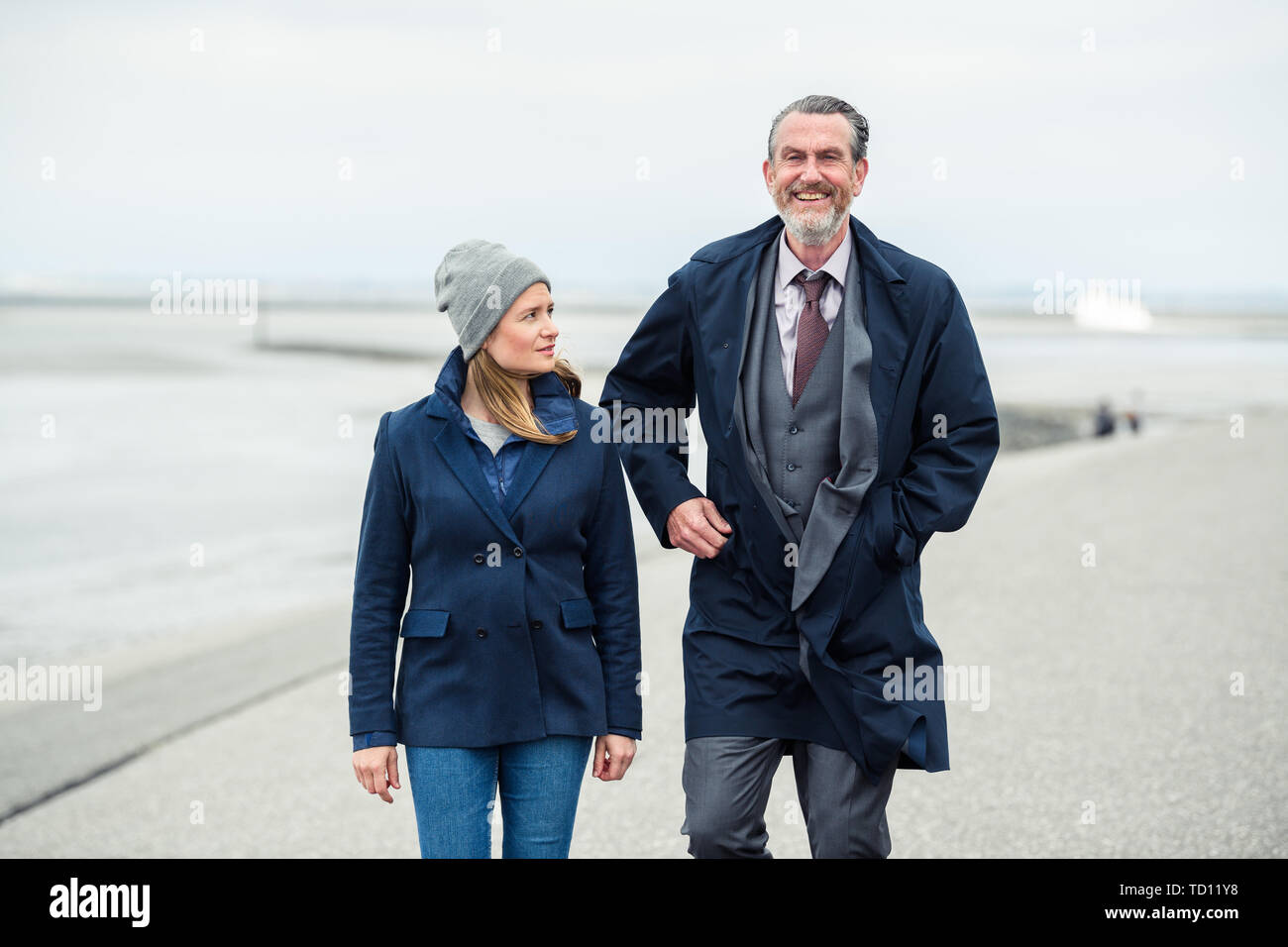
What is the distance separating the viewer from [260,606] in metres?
10.7

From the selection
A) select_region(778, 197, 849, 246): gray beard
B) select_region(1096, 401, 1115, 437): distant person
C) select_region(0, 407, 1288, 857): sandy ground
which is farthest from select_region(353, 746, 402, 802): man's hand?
select_region(1096, 401, 1115, 437): distant person

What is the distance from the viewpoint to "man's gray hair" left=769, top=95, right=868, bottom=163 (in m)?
3.29

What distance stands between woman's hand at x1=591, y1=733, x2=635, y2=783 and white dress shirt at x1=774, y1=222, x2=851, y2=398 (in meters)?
0.96

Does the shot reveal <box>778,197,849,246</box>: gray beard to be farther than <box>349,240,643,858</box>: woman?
Yes

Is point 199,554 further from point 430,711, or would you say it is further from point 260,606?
point 430,711

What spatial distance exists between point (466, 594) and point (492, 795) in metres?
0.51

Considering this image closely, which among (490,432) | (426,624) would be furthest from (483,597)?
(490,432)

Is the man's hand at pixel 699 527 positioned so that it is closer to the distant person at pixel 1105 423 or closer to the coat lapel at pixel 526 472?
the coat lapel at pixel 526 472

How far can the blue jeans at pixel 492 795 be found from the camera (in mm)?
3129

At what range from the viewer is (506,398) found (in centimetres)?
320

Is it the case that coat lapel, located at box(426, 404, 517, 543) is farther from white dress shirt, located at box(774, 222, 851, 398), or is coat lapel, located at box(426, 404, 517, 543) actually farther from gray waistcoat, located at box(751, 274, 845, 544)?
white dress shirt, located at box(774, 222, 851, 398)

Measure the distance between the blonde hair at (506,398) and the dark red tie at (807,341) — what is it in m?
0.59
